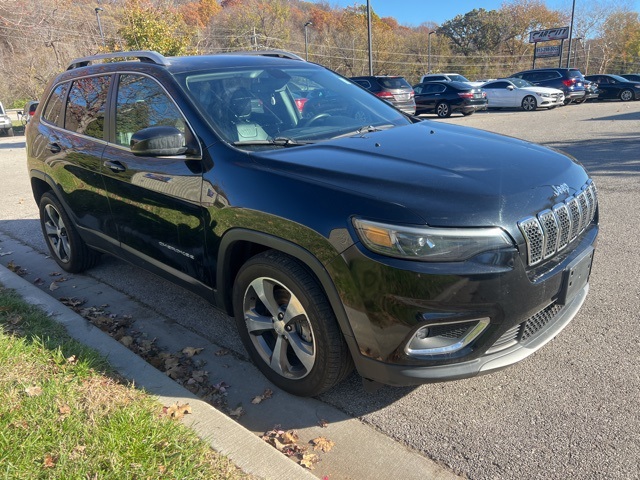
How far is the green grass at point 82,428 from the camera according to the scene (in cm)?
228

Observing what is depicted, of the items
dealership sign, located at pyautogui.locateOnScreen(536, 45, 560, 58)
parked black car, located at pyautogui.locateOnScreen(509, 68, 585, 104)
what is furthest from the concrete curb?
dealership sign, located at pyautogui.locateOnScreen(536, 45, 560, 58)

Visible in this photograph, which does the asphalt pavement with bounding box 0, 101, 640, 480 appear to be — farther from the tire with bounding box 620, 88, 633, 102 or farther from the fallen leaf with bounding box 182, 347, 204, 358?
the tire with bounding box 620, 88, 633, 102

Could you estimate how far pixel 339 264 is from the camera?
249cm

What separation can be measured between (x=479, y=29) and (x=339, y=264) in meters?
77.5

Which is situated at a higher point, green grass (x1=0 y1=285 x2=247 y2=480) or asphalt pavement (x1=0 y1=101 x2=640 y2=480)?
green grass (x1=0 y1=285 x2=247 y2=480)

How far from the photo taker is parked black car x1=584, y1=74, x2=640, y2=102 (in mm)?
26625

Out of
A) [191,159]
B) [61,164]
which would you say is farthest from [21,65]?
[191,159]

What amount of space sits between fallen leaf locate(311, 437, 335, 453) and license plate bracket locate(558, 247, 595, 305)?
1386 mm

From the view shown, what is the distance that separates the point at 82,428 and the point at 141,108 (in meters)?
2.23

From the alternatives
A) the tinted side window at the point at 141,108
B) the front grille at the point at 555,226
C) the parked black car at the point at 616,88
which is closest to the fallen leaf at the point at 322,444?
the front grille at the point at 555,226

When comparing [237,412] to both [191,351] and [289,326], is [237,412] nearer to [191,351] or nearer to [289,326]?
[289,326]

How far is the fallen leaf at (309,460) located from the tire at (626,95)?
98.6 ft

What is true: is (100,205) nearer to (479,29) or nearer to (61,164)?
(61,164)

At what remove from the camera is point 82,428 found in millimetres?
2523
